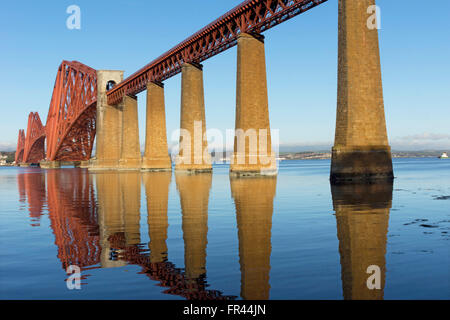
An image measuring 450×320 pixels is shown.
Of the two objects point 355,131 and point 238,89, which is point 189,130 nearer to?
point 238,89

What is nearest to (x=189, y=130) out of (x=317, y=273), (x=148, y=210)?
(x=148, y=210)

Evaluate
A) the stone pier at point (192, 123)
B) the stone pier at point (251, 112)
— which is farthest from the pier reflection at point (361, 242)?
the stone pier at point (192, 123)

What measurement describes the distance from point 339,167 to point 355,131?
8.40 feet

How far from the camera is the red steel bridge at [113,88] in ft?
139

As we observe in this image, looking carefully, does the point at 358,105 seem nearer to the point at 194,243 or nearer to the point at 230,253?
the point at 194,243

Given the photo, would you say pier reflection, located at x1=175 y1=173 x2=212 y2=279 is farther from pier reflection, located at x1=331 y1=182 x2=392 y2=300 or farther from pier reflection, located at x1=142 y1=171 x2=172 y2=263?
pier reflection, located at x1=331 y1=182 x2=392 y2=300

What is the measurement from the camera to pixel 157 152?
221 feet

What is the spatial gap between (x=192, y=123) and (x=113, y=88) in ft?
127

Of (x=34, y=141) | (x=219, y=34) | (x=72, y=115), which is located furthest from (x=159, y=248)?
(x=34, y=141)

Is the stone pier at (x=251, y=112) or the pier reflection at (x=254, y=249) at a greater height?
the stone pier at (x=251, y=112)

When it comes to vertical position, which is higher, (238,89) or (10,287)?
(238,89)

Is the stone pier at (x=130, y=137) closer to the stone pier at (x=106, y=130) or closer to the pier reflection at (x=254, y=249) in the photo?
the stone pier at (x=106, y=130)

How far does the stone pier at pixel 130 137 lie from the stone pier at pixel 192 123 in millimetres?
26575
